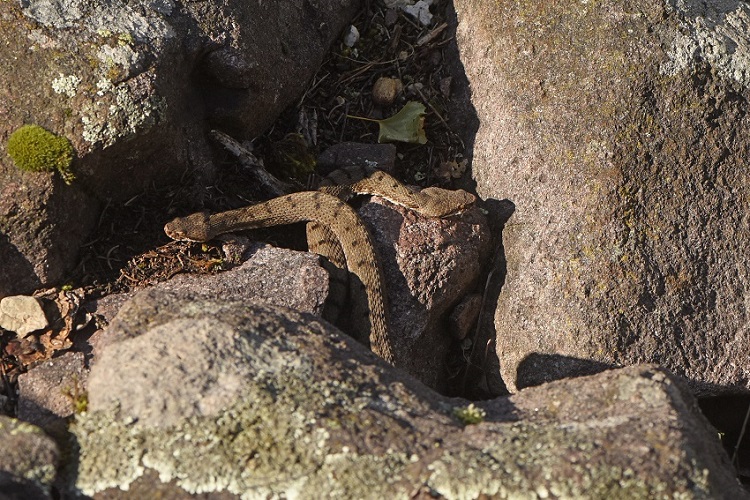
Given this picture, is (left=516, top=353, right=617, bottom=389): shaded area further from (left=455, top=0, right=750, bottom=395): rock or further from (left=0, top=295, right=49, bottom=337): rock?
(left=0, top=295, right=49, bottom=337): rock

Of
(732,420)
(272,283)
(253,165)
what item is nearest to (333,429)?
(272,283)

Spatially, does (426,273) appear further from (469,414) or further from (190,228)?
(469,414)

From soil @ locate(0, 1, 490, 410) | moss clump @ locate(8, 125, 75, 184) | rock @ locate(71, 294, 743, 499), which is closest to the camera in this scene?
rock @ locate(71, 294, 743, 499)

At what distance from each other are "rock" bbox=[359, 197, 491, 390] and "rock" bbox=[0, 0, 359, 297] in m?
1.52

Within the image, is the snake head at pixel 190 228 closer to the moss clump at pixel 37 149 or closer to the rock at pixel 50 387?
the moss clump at pixel 37 149

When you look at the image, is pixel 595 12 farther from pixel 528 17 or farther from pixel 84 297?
pixel 84 297

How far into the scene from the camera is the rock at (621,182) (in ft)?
18.0

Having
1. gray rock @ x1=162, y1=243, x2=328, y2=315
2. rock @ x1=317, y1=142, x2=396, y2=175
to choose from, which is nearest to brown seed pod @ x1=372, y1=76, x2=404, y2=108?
rock @ x1=317, y1=142, x2=396, y2=175

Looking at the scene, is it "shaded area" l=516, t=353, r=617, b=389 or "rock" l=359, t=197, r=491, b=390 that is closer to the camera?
"shaded area" l=516, t=353, r=617, b=389

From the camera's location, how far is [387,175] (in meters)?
6.35

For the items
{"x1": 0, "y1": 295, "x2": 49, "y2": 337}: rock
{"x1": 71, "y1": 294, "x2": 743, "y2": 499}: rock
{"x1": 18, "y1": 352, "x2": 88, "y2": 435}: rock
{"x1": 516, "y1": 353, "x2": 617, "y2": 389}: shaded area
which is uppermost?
{"x1": 516, "y1": 353, "x2": 617, "y2": 389}: shaded area

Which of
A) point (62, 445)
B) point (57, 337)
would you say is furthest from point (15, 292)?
point (62, 445)

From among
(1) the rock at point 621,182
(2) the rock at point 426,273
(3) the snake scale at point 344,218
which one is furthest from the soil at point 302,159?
(1) the rock at point 621,182

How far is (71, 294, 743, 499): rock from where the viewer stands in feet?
10.8
